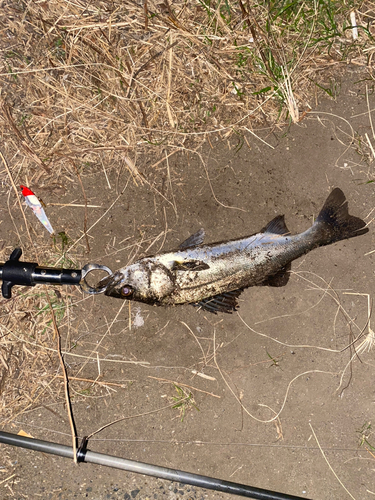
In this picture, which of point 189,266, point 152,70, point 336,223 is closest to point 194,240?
point 189,266

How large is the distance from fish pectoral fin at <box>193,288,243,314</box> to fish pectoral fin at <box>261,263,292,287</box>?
329mm

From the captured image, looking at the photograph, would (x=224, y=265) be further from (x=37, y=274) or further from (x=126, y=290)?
(x=37, y=274)

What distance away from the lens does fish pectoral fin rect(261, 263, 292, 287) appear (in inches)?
138

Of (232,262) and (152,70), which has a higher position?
(152,70)

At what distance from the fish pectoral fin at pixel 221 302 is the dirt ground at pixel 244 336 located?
217 millimetres

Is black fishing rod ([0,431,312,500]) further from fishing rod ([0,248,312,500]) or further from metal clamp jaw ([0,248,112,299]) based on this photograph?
metal clamp jaw ([0,248,112,299])

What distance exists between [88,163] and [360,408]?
12.8ft

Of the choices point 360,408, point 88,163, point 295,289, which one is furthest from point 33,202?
point 360,408

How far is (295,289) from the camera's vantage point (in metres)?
3.66

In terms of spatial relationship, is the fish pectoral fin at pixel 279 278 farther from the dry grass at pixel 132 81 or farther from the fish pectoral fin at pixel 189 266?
the dry grass at pixel 132 81

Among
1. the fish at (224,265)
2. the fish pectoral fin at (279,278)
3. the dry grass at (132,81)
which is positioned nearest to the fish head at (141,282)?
the fish at (224,265)

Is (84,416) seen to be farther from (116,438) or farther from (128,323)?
(128,323)

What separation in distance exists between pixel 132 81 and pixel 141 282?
2.08 meters

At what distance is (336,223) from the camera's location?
350 cm
